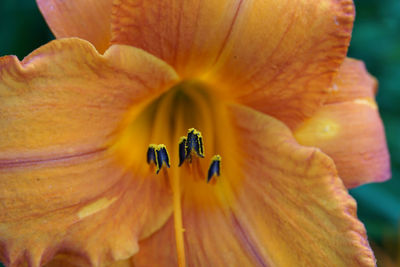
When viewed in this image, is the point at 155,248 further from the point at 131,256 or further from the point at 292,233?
the point at 292,233

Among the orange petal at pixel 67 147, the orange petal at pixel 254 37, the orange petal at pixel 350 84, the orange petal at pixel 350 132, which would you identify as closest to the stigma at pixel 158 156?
the orange petal at pixel 67 147

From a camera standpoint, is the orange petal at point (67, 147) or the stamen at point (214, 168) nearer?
the orange petal at point (67, 147)

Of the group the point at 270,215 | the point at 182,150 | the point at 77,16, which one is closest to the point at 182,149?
the point at 182,150

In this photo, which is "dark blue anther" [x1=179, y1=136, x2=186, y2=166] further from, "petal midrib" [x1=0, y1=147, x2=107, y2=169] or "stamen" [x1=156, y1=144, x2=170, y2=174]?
"petal midrib" [x1=0, y1=147, x2=107, y2=169]

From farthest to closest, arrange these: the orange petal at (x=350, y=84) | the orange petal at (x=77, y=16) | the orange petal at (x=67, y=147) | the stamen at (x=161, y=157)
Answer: the orange petal at (x=350, y=84) < the stamen at (x=161, y=157) < the orange petal at (x=77, y=16) < the orange petal at (x=67, y=147)

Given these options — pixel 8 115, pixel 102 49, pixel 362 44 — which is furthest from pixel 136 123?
pixel 362 44

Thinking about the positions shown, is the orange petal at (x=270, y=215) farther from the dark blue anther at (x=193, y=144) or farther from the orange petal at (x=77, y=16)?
the orange petal at (x=77, y=16)
